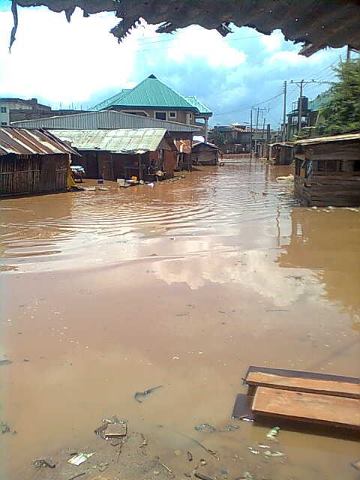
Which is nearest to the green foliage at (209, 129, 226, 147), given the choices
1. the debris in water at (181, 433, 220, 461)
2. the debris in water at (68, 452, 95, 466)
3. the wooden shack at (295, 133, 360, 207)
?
the wooden shack at (295, 133, 360, 207)

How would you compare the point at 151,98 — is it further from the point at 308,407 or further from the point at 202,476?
the point at 202,476

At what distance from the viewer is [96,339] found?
6652 millimetres

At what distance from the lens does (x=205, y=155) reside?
52.0 meters

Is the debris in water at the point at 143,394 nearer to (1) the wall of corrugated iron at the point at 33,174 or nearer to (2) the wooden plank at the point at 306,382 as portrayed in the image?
(2) the wooden plank at the point at 306,382

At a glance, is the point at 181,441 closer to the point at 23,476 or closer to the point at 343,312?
the point at 23,476

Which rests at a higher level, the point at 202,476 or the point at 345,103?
the point at 345,103

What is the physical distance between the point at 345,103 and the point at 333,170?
704 centimetres

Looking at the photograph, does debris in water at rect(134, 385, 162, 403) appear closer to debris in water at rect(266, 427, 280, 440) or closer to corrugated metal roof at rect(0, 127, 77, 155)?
debris in water at rect(266, 427, 280, 440)

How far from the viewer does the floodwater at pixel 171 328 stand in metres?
4.36

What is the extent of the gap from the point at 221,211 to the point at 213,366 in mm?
13688

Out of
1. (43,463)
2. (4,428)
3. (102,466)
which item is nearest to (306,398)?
(102,466)

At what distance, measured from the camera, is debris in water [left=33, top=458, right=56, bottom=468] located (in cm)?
398

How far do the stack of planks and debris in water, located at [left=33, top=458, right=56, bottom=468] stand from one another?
1792 millimetres

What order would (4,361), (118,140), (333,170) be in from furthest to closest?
1. (118,140)
2. (333,170)
3. (4,361)
